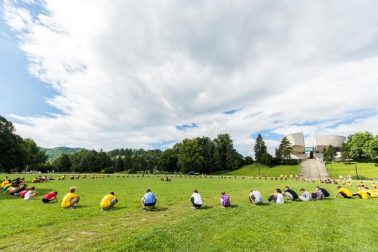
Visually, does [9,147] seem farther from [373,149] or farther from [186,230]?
[373,149]

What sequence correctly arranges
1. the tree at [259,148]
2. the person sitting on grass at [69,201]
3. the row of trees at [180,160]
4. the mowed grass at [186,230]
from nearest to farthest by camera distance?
1. the mowed grass at [186,230]
2. the person sitting on grass at [69,201]
3. the row of trees at [180,160]
4. the tree at [259,148]

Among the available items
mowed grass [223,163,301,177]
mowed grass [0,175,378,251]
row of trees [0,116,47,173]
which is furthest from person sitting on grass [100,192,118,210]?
mowed grass [223,163,301,177]

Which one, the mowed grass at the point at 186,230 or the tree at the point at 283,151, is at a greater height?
the tree at the point at 283,151

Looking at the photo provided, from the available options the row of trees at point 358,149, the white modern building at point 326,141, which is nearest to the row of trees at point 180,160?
the row of trees at point 358,149

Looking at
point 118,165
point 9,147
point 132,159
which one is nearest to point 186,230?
point 9,147

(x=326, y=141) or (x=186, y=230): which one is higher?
(x=326, y=141)

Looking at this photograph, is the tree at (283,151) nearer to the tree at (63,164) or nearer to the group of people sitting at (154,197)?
the group of people sitting at (154,197)

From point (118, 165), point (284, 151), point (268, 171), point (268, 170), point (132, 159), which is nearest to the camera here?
point (268, 171)

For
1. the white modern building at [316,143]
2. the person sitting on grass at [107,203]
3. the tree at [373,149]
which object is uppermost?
the white modern building at [316,143]

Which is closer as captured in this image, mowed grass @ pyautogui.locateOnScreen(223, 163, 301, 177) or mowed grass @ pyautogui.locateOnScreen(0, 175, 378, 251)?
mowed grass @ pyautogui.locateOnScreen(0, 175, 378, 251)

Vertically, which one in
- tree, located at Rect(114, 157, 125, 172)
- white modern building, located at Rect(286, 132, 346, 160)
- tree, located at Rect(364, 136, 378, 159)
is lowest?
tree, located at Rect(114, 157, 125, 172)

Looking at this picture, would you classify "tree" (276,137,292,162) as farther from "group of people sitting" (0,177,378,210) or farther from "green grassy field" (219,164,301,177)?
"group of people sitting" (0,177,378,210)

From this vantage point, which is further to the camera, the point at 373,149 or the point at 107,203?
the point at 373,149

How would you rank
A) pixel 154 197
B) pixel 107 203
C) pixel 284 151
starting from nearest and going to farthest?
1. pixel 107 203
2. pixel 154 197
3. pixel 284 151
